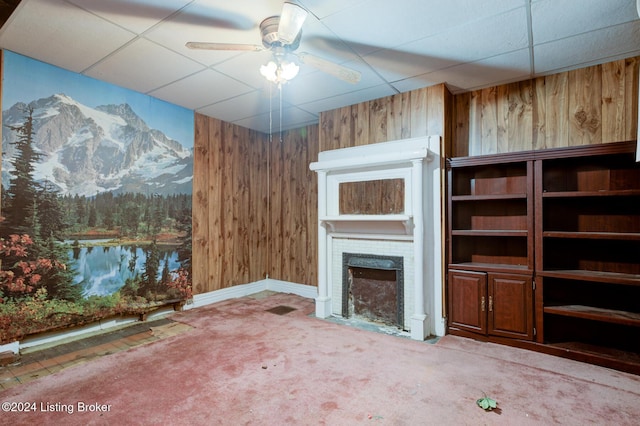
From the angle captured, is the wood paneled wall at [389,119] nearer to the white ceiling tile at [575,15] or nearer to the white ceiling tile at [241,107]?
the white ceiling tile at [241,107]

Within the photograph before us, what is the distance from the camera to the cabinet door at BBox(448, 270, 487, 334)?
10.0 ft

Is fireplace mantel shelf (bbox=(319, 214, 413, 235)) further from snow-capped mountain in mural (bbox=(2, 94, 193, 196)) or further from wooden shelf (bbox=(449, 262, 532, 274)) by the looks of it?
snow-capped mountain in mural (bbox=(2, 94, 193, 196))

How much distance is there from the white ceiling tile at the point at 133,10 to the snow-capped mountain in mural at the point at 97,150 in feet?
4.40

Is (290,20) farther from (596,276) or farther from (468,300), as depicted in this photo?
(596,276)

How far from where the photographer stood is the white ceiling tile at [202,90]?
10.5 ft

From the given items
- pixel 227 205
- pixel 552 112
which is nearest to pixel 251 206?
pixel 227 205

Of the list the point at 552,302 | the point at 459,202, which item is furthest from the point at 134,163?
the point at 552,302

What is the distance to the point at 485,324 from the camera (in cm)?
304

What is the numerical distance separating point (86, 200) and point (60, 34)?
1.53 meters

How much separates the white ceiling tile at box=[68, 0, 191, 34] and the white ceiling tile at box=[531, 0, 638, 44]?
2.38 meters

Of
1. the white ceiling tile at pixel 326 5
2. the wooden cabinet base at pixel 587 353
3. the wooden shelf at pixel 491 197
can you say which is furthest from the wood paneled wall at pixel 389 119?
the wooden cabinet base at pixel 587 353

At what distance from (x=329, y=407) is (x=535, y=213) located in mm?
2388

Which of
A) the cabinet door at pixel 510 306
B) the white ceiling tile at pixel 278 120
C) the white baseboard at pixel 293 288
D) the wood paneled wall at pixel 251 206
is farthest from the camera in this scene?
the white baseboard at pixel 293 288

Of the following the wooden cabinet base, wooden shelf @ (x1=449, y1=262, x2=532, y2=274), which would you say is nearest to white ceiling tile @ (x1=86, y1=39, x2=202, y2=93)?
wooden shelf @ (x1=449, y1=262, x2=532, y2=274)
